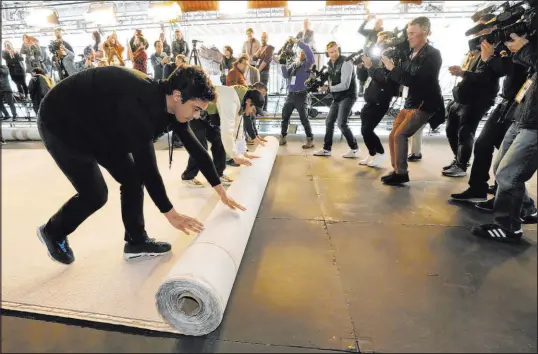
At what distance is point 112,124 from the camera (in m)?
1.57

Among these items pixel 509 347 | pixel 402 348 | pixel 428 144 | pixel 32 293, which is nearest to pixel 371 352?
pixel 402 348

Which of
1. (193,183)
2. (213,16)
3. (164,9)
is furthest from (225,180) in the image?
(213,16)

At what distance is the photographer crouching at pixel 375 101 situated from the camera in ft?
12.6

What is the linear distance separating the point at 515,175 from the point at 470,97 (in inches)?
57.9

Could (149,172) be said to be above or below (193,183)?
above

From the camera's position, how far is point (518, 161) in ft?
7.02

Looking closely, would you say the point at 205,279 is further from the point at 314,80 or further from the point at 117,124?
the point at 314,80

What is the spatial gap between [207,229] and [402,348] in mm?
1151

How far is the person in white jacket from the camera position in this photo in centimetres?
275

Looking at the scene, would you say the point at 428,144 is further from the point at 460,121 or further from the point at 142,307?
the point at 142,307

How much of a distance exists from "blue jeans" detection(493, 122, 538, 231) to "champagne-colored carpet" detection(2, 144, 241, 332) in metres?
2.31

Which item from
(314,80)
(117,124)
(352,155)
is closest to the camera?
(117,124)

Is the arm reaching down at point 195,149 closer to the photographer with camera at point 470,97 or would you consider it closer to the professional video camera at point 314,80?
the photographer with camera at point 470,97

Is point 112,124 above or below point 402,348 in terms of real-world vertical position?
above
